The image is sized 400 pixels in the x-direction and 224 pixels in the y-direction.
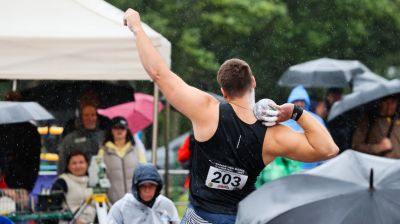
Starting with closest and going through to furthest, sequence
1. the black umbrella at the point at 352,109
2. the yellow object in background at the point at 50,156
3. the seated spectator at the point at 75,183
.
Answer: the seated spectator at the point at 75,183 → the black umbrella at the point at 352,109 → the yellow object in background at the point at 50,156

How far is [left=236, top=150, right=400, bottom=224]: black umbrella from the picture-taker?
233 inches

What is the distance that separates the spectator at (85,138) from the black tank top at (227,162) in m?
4.90

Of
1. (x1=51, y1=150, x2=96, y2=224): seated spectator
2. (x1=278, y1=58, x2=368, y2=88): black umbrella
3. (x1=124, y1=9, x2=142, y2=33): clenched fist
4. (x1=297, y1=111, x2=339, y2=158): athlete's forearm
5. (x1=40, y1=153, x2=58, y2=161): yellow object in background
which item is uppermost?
(x1=124, y1=9, x2=142, y2=33): clenched fist

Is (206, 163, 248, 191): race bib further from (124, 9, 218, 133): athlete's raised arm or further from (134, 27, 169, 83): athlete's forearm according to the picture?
(134, 27, 169, 83): athlete's forearm

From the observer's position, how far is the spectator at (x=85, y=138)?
1214 centimetres

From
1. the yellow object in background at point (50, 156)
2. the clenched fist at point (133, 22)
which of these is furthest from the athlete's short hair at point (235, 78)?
the yellow object in background at point (50, 156)

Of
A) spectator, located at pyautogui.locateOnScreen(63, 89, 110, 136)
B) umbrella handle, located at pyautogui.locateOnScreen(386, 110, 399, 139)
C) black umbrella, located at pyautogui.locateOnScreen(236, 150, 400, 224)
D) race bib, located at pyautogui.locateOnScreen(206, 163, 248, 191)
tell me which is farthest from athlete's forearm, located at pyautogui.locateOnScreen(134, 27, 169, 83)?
umbrella handle, located at pyautogui.locateOnScreen(386, 110, 399, 139)

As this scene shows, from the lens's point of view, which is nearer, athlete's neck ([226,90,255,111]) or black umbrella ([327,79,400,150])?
athlete's neck ([226,90,255,111])

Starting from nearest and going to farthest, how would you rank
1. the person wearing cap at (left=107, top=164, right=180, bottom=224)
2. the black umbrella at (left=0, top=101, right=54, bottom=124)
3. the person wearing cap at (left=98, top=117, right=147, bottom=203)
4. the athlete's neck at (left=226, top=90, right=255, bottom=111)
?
1. the athlete's neck at (left=226, top=90, right=255, bottom=111)
2. the person wearing cap at (left=107, top=164, right=180, bottom=224)
3. the black umbrella at (left=0, top=101, right=54, bottom=124)
4. the person wearing cap at (left=98, top=117, right=147, bottom=203)

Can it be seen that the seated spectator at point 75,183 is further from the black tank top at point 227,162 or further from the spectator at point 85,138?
the black tank top at point 227,162

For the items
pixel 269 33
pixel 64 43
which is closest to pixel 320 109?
pixel 64 43

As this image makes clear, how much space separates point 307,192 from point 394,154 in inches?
253

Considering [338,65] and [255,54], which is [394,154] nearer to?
[338,65]

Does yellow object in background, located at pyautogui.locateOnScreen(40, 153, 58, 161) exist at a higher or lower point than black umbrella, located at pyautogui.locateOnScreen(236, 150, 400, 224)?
lower
